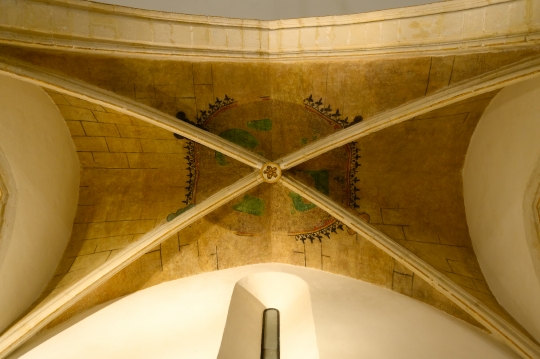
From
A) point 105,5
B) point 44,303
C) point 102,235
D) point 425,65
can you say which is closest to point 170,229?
point 102,235

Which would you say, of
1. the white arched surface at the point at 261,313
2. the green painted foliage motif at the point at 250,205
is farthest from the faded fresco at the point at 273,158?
the white arched surface at the point at 261,313

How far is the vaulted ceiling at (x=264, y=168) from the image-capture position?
4.24m

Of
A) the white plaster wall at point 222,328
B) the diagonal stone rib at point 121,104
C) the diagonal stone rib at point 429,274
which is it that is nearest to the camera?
the diagonal stone rib at point 121,104

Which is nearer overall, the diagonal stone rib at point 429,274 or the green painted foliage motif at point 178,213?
the diagonal stone rib at point 429,274

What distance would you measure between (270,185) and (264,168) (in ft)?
1.78

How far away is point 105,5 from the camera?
3.93 metres

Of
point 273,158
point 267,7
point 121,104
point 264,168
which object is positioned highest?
point 267,7

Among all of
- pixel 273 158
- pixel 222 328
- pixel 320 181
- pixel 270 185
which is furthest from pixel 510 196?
pixel 222 328

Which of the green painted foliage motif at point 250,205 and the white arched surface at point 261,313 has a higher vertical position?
the green painted foliage motif at point 250,205

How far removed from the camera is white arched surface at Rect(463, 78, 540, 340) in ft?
13.1

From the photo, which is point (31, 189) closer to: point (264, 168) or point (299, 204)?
point (264, 168)

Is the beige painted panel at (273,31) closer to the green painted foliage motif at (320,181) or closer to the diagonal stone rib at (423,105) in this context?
the diagonal stone rib at (423,105)

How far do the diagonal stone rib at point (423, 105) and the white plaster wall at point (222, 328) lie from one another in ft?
5.98

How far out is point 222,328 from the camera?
4.32 m
